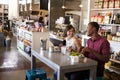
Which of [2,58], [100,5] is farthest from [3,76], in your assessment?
[100,5]

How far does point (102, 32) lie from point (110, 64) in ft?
2.92

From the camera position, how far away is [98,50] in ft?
9.60

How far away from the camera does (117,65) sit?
14.2ft

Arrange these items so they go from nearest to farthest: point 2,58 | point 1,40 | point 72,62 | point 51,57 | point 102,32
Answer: point 72,62
point 51,57
point 102,32
point 2,58
point 1,40

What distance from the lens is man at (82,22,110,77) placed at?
109 inches

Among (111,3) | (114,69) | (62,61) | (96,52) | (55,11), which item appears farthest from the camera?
(55,11)

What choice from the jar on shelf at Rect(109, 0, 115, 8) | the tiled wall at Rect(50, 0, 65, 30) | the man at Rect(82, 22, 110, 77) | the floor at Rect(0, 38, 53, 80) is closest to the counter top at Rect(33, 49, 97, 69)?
the man at Rect(82, 22, 110, 77)

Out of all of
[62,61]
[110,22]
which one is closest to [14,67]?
[110,22]

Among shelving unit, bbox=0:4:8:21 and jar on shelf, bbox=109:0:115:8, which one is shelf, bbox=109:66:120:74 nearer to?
jar on shelf, bbox=109:0:115:8

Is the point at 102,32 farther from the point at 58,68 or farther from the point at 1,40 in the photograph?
the point at 1,40

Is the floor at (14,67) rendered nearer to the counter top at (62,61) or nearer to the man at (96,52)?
the counter top at (62,61)

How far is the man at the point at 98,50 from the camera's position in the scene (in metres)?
2.78

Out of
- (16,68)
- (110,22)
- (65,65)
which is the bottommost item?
(16,68)

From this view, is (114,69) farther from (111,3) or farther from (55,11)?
(55,11)
